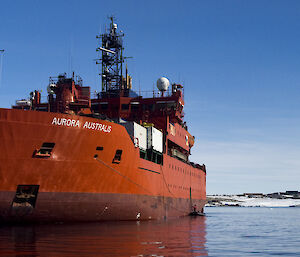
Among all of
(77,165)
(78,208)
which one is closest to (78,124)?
(77,165)

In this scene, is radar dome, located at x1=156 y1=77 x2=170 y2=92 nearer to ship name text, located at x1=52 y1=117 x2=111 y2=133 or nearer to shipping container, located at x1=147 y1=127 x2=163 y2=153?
shipping container, located at x1=147 y1=127 x2=163 y2=153

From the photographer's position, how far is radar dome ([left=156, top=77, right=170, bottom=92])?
53.0 meters

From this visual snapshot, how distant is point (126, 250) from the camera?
1755cm

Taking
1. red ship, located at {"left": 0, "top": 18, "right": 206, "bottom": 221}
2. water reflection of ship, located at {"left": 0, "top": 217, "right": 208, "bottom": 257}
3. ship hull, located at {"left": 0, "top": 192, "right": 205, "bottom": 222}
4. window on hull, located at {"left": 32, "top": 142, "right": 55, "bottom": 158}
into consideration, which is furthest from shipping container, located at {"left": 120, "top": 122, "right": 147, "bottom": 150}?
water reflection of ship, located at {"left": 0, "top": 217, "right": 208, "bottom": 257}

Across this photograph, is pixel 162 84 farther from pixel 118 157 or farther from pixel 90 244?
pixel 90 244

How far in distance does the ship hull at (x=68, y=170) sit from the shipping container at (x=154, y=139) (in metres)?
3.80

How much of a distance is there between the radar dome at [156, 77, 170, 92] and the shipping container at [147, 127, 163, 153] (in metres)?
10.5

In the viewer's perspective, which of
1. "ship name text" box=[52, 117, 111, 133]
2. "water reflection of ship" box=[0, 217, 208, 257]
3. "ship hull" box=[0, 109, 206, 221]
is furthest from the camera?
"ship name text" box=[52, 117, 111, 133]

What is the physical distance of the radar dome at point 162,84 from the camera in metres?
53.0

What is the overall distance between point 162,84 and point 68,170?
26023 millimetres

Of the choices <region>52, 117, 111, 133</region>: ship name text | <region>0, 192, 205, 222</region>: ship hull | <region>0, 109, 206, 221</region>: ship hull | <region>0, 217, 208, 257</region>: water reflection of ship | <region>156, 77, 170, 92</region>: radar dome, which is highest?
<region>156, 77, 170, 92</region>: radar dome

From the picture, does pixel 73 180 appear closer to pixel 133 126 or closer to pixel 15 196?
pixel 15 196

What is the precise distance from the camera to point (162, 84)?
174 ft

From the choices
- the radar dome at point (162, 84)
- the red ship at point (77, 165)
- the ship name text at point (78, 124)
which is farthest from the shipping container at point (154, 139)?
the radar dome at point (162, 84)
